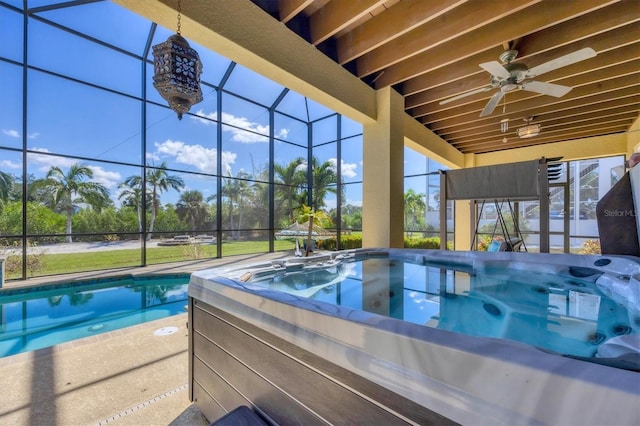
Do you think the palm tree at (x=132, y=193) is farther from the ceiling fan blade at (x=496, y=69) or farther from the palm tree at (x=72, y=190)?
the ceiling fan blade at (x=496, y=69)

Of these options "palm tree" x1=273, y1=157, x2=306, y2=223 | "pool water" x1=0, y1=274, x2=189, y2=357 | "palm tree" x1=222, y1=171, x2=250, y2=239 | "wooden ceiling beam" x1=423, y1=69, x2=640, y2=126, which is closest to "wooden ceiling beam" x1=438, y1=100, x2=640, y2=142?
"wooden ceiling beam" x1=423, y1=69, x2=640, y2=126

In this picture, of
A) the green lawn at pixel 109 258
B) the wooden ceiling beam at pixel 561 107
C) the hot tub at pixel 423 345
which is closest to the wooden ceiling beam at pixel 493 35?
the wooden ceiling beam at pixel 561 107

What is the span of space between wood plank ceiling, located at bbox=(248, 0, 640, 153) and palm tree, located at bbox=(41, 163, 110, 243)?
5.85 m

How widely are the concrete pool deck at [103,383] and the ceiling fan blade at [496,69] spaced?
3444 millimetres

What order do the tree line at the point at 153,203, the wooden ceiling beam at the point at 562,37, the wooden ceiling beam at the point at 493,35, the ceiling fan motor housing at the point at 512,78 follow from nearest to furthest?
the wooden ceiling beam at the point at 493,35 → the wooden ceiling beam at the point at 562,37 → the ceiling fan motor housing at the point at 512,78 → the tree line at the point at 153,203

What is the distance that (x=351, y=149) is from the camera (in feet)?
28.6

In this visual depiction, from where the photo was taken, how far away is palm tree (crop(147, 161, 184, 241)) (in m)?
6.72

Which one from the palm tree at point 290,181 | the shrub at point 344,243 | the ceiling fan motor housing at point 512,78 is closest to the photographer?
the ceiling fan motor housing at point 512,78

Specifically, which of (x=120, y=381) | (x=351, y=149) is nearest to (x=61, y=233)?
(x=120, y=381)

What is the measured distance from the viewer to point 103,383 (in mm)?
1866

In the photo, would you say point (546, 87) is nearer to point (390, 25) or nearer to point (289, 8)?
point (390, 25)

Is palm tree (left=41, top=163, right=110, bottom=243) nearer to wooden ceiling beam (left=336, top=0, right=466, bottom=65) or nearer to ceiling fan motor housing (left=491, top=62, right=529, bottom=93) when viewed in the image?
wooden ceiling beam (left=336, top=0, right=466, bottom=65)

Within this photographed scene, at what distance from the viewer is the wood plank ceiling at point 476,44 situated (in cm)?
254

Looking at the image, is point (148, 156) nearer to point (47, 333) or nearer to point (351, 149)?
point (47, 333)
